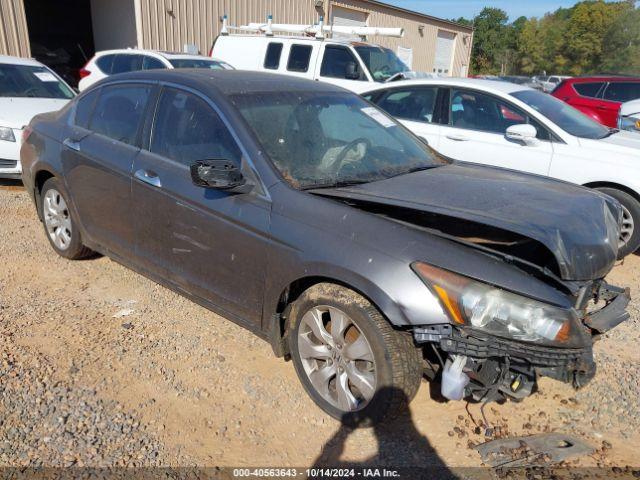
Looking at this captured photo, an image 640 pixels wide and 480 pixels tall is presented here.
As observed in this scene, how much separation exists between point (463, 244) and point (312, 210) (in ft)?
2.55

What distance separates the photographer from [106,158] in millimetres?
3795

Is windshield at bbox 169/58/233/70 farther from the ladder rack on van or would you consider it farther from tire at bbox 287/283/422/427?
tire at bbox 287/283/422/427

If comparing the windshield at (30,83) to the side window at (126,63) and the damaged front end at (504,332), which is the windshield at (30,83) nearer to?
the side window at (126,63)

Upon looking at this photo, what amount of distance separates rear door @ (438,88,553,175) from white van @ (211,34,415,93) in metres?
3.65

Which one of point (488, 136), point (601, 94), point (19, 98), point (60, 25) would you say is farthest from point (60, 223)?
point (60, 25)

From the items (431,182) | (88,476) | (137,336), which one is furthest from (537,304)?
(137,336)

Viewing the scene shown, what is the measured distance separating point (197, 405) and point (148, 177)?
58.7 inches

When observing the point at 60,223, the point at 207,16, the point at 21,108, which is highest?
the point at 207,16

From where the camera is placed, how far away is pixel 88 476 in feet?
7.94

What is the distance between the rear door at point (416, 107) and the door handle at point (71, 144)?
3732mm

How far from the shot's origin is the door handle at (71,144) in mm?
4093

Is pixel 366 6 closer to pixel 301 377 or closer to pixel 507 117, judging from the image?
pixel 507 117

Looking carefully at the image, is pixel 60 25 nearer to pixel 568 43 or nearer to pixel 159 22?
pixel 159 22

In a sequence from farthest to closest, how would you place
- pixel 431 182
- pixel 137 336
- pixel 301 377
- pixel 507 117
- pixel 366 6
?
pixel 366 6, pixel 507 117, pixel 137 336, pixel 431 182, pixel 301 377
